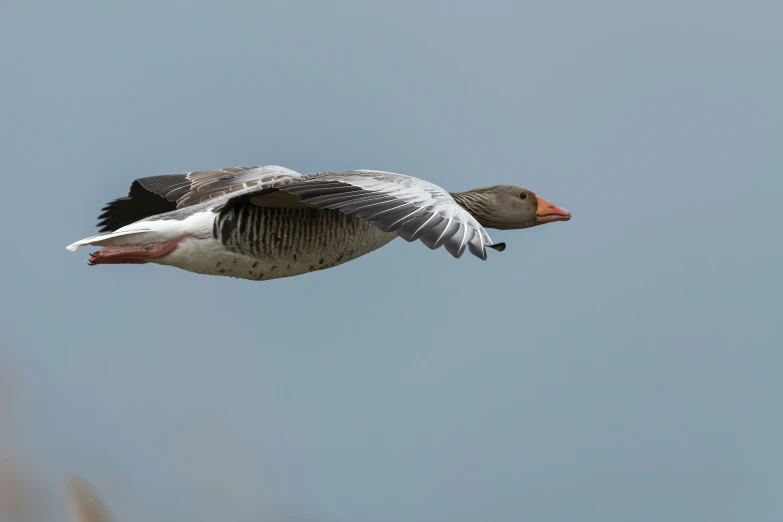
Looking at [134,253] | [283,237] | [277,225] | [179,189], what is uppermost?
[179,189]

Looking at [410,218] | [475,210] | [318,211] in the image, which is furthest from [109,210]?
[410,218]

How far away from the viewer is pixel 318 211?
28.4 ft

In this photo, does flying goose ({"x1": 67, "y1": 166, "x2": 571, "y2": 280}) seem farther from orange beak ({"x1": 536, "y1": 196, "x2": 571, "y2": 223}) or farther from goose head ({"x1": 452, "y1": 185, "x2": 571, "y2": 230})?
orange beak ({"x1": 536, "y1": 196, "x2": 571, "y2": 223})

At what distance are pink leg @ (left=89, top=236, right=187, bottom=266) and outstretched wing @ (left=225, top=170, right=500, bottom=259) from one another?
75 centimetres

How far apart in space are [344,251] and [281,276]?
2.37 feet

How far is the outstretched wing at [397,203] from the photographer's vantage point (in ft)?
21.2

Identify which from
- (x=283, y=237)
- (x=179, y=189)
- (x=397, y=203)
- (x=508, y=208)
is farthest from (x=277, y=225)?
(x=508, y=208)

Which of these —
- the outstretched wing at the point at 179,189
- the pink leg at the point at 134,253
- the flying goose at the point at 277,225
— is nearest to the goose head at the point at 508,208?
the flying goose at the point at 277,225

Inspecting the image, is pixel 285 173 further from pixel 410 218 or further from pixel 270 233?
pixel 410 218

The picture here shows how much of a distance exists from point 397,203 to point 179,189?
3882 mm

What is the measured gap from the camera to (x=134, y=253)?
8.34m

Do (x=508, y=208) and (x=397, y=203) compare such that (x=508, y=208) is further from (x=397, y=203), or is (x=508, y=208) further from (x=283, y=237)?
(x=397, y=203)

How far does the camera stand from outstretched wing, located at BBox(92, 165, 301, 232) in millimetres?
9820

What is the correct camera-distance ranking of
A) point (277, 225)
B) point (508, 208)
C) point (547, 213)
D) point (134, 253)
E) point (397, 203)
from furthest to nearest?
point (547, 213)
point (508, 208)
point (277, 225)
point (134, 253)
point (397, 203)
